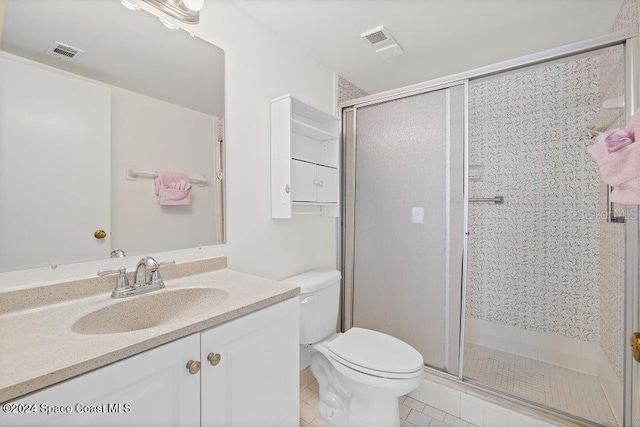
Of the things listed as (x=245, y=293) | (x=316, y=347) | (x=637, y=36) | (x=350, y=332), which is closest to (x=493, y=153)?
(x=637, y=36)

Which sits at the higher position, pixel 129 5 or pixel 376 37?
pixel 376 37

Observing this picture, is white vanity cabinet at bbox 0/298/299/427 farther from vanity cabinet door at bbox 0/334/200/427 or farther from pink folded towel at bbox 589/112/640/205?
pink folded towel at bbox 589/112/640/205

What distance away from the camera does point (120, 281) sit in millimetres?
1000

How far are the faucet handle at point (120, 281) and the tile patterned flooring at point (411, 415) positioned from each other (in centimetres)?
116

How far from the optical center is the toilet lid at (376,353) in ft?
4.15

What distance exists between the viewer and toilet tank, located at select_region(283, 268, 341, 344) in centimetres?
153

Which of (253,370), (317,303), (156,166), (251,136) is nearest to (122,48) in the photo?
(156,166)

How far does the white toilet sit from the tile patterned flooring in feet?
0.23

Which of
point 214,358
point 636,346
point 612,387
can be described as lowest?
point 612,387

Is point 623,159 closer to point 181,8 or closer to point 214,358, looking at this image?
point 214,358

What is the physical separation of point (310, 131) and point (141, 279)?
1197mm

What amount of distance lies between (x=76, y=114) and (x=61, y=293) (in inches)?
23.3

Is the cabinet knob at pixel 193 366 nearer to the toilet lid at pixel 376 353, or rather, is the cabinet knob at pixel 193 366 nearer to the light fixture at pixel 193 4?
the toilet lid at pixel 376 353

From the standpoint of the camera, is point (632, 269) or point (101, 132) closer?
point (101, 132)
